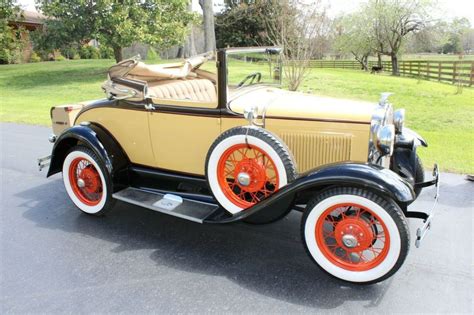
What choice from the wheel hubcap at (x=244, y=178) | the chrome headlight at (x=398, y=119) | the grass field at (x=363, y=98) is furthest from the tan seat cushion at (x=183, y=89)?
the grass field at (x=363, y=98)

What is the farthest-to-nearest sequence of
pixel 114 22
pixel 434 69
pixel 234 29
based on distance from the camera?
pixel 234 29 < pixel 434 69 < pixel 114 22

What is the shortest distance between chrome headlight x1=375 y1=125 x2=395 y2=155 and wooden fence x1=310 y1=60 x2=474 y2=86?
8.63 meters

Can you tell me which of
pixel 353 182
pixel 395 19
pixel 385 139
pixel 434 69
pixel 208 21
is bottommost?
pixel 353 182

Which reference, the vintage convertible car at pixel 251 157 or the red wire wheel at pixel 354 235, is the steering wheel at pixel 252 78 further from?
the red wire wheel at pixel 354 235

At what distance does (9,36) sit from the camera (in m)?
24.2

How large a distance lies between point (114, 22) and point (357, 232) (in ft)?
48.1

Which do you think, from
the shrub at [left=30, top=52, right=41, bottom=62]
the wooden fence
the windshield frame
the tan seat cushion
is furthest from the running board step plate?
the shrub at [left=30, top=52, right=41, bottom=62]

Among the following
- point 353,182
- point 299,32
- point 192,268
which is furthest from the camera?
point 299,32

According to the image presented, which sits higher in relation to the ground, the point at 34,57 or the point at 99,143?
the point at 34,57

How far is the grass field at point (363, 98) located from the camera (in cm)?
598

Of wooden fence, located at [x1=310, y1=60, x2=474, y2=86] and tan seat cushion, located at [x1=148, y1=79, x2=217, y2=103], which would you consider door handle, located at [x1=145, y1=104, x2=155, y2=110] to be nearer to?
tan seat cushion, located at [x1=148, y1=79, x2=217, y2=103]

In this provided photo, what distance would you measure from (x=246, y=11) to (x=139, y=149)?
17.6 meters

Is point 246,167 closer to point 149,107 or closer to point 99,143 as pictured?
point 149,107

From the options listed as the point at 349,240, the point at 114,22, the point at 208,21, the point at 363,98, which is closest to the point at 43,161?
the point at 349,240
